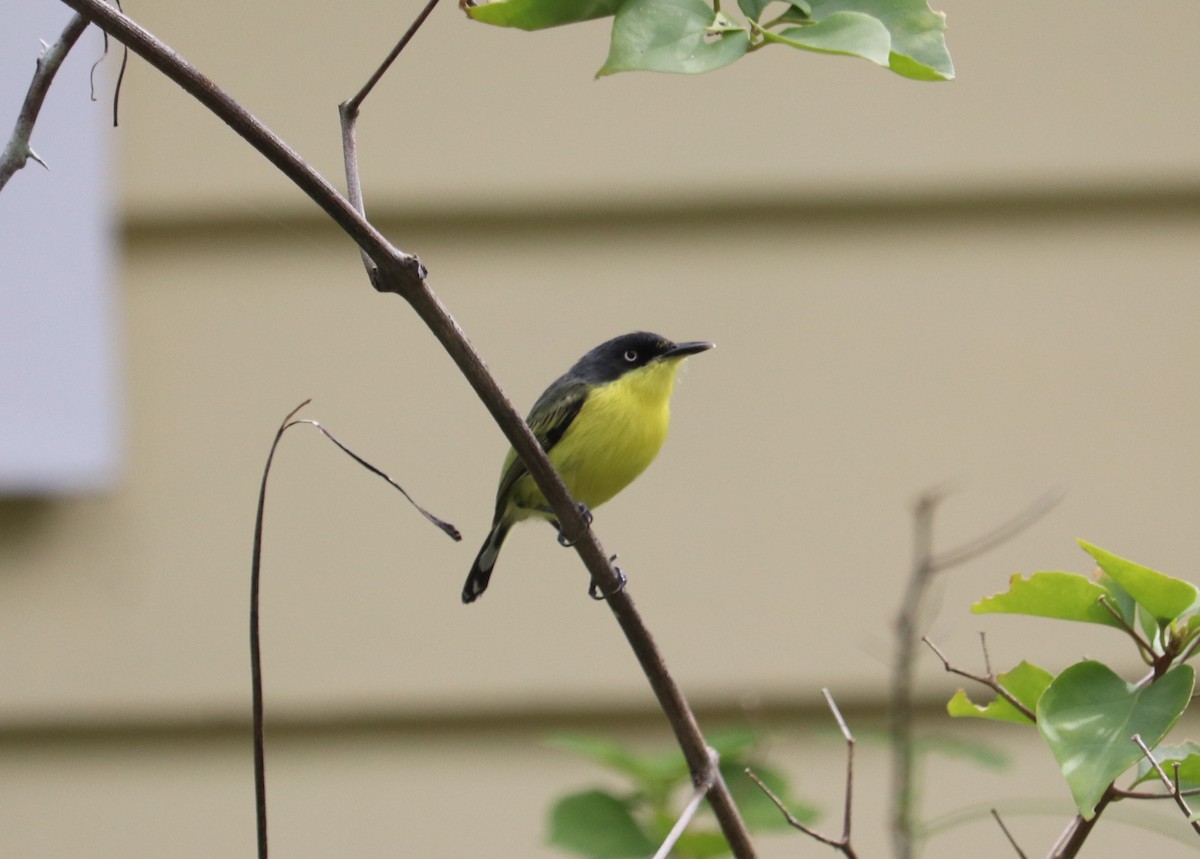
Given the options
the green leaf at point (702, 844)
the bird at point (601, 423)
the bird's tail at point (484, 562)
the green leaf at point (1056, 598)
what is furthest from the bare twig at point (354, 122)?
the bird's tail at point (484, 562)

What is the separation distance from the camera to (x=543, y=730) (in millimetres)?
2904

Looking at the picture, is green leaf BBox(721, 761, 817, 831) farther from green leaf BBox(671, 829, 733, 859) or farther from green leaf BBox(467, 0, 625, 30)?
green leaf BBox(467, 0, 625, 30)

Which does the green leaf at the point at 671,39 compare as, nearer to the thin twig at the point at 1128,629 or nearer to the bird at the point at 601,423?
the thin twig at the point at 1128,629

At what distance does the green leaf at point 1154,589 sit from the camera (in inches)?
27.7

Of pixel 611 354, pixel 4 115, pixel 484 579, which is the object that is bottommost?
pixel 484 579

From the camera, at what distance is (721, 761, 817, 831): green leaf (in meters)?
1.42

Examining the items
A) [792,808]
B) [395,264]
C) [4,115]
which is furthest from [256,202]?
[395,264]

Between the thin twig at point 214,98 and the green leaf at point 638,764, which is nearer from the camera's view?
the thin twig at point 214,98

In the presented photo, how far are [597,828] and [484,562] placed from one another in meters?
1.16

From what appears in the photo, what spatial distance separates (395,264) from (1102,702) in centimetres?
43

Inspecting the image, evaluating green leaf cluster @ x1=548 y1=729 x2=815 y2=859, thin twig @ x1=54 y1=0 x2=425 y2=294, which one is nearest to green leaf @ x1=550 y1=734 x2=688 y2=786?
green leaf cluster @ x1=548 y1=729 x2=815 y2=859

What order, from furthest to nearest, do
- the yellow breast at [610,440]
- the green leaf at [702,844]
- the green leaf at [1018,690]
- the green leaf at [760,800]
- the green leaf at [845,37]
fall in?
the yellow breast at [610,440], the green leaf at [760,800], the green leaf at [702,844], the green leaf at [1018,690], the green leaf at [845,37]

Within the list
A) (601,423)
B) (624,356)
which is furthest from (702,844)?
(624,356)

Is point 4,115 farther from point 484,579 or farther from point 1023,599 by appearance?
point 1023,599
